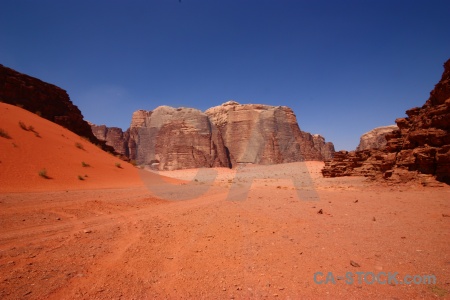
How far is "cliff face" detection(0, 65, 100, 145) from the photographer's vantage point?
64.9 ft

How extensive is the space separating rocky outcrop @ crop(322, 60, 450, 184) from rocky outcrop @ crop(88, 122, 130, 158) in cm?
5677

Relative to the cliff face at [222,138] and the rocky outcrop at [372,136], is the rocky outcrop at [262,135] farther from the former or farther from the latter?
the rocky outcrop at [372,136]

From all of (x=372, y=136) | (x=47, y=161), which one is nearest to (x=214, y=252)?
(x=47, y=161)

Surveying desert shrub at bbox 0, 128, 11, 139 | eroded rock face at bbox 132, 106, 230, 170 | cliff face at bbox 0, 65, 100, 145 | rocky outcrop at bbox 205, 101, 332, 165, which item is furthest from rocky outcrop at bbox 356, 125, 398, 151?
desert shrub at bbox 0, 128, 11, 139

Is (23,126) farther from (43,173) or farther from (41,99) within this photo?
(41,99)

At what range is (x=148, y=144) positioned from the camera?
51.8m

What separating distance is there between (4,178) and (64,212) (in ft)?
19.1

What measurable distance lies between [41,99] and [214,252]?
2546cm

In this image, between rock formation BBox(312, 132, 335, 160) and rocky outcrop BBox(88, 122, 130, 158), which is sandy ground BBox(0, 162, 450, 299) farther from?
rock formation BBox(312, 132, 335, 160)

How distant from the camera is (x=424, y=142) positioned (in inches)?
422

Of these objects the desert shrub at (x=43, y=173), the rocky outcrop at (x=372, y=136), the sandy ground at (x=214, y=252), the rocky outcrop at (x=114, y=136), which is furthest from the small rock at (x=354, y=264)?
the rocky outcrop at (x=114, y=136)

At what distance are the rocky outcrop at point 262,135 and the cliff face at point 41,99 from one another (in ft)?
102

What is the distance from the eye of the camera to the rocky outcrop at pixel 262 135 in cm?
4822

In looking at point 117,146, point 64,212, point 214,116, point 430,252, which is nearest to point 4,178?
point 64,212
